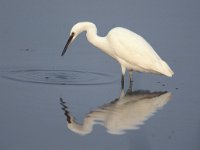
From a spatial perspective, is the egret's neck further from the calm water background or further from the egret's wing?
the calm water background

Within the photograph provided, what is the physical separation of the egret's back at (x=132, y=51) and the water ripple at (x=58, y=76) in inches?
18.0

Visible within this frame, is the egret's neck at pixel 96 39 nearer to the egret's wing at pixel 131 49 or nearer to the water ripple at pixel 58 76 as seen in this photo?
the egret's wing at pixel 131 49

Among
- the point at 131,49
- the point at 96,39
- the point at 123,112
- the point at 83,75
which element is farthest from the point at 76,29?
the point at 123,112

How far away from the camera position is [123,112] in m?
10.3

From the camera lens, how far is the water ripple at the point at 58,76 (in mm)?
12102

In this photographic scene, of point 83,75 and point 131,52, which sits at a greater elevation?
point 131,52

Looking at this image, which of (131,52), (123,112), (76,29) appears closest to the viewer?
(123,112)

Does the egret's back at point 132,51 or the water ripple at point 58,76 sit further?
the egret's back at point 132,51

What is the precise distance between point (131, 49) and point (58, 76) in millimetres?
1392

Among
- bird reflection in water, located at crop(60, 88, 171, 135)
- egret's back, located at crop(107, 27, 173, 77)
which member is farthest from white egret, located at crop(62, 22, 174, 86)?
bird reflection in water, located at crop(60, 88, 171, 135)

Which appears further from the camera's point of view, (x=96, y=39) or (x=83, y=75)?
(x=96, y=39)

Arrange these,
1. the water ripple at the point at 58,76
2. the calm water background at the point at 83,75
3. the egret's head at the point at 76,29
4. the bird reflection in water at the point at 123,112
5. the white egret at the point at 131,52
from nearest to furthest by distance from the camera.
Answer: the calm water background at the point at 83,75, the bird reflection in water at the point at 123,112, the water ripple at the point at 58,76, the white egret at the point at 131,52, the egret's head at the point at 76,29

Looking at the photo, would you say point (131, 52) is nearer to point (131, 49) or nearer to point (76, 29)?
point (131, 49)

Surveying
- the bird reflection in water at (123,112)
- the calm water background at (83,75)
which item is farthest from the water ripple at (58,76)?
the bird reflection in water at (123,112)
